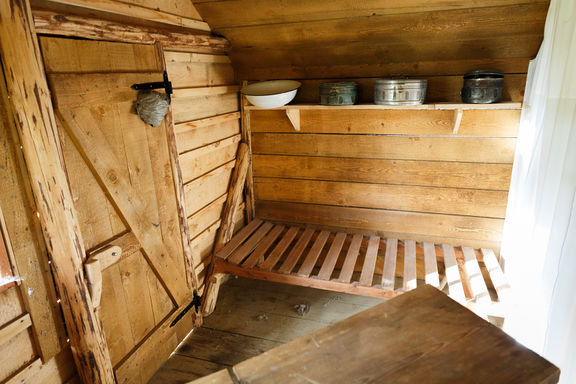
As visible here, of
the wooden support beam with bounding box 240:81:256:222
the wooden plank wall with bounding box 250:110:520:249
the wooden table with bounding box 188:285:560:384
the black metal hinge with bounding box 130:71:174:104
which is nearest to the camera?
the wooden table with bounding box 188:285:560:384

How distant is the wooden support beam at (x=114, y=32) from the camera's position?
1.46m

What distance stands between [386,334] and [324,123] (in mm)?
2360

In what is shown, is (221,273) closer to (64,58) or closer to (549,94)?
(64,58)

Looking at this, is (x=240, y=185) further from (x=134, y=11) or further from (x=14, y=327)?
(x=14, y=327)

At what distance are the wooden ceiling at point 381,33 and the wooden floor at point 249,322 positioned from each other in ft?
5.85

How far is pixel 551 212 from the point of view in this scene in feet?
4.99

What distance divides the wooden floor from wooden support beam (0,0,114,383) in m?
0.65

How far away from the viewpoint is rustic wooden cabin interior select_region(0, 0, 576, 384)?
1423 mm

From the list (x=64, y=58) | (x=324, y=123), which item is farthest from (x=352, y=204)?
(x=64, y=58)

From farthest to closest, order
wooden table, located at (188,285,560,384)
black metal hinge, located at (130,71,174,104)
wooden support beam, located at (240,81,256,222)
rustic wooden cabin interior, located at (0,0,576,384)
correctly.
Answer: wooden support beam, located at (240,81,256,222), black metal hinge, located at (130,71,174,104), rustic wooden cabin interior, located at (0,0,576,384), wooden table, located at (188,285,560,384)

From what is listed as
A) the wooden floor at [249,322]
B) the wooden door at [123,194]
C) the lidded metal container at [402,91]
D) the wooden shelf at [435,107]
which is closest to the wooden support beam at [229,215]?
the wooden floor at [249,322]

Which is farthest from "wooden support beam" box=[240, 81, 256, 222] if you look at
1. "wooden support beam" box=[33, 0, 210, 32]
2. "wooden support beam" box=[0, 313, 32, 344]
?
"wooden support beam" box=[0, 313, 32, 344]

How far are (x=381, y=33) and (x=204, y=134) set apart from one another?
55.3 inches

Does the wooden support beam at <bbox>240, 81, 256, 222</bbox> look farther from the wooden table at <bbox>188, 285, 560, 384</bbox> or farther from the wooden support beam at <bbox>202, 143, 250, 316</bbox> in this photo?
the wooden table at <bbox>188, 285, 560, 384</bbox>
